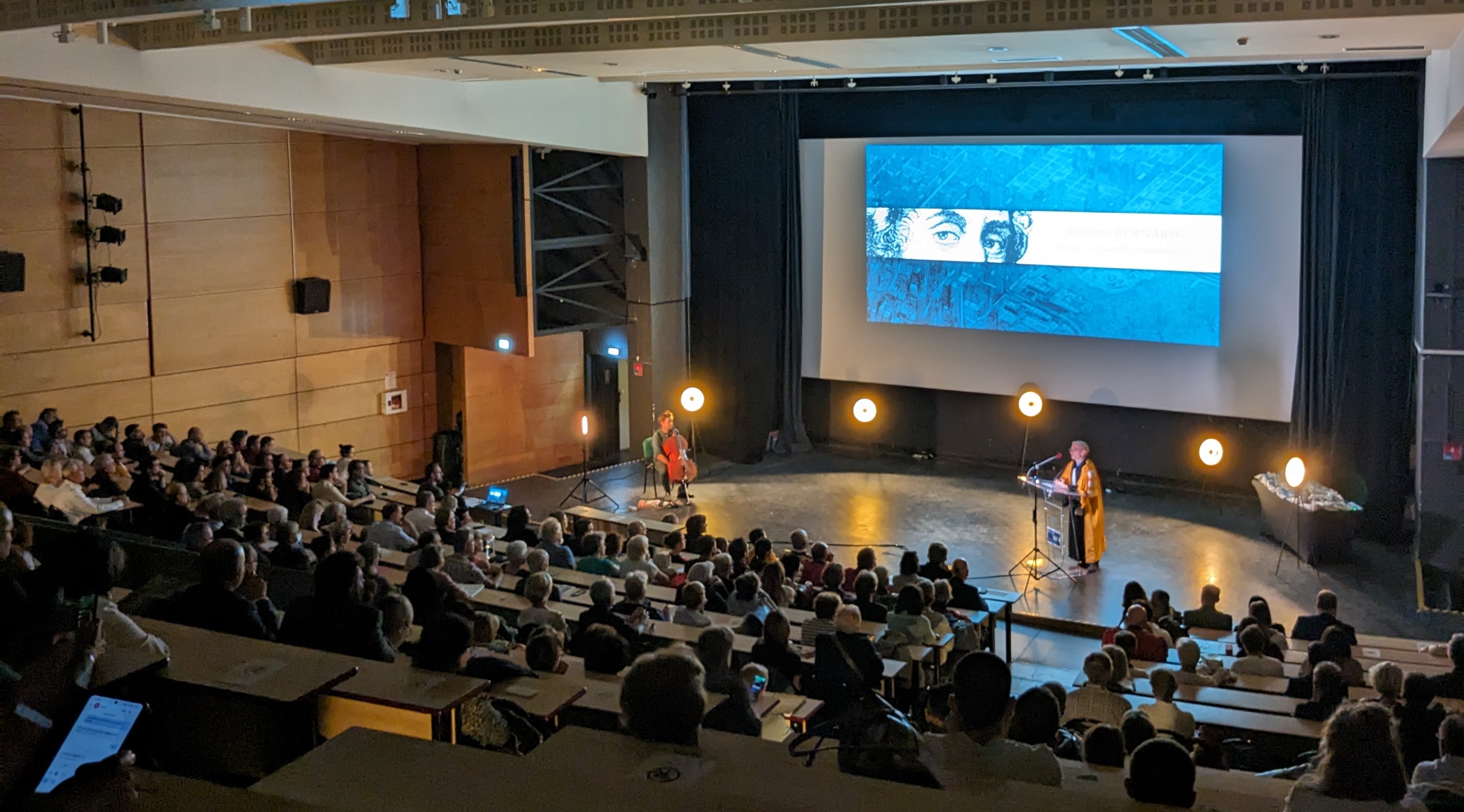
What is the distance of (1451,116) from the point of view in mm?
8133

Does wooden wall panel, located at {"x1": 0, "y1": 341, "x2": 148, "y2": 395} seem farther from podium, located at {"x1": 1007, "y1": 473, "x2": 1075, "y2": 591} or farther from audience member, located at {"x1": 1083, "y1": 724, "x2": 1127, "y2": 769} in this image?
audience member, located at {"x1": 1083, "y1": 724, "x2": 1127, "y2": 769}

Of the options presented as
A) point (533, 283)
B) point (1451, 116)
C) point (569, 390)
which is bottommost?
point (569, 390)

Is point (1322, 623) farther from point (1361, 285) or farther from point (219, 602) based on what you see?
point (219, 602)

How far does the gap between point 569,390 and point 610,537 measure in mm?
6594

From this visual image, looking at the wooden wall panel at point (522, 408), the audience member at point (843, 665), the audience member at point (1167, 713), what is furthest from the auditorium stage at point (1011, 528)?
the audience member at point (843, 665)

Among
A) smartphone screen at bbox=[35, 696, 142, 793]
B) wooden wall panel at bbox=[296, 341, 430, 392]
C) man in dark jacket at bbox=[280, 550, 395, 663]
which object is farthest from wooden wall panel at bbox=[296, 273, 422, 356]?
smartphone screen at bbox=[35, 696, 142, 793]

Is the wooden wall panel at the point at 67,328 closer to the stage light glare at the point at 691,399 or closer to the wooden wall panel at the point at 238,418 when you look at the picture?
the wooden wall panel at the point at 238,418

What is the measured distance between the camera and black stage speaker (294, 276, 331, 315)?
13.3m

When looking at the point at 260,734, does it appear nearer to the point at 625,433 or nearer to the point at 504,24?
the point at 504,24

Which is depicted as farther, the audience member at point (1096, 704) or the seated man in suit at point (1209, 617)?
the seated man in suit at point (1209, 617)

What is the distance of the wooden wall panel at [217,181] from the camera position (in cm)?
1214

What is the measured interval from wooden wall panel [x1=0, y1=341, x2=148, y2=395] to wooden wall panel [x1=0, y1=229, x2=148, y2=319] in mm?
389

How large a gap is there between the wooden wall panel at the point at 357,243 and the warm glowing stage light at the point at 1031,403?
6.71m

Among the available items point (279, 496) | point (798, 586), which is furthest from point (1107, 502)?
point (279, 496)
